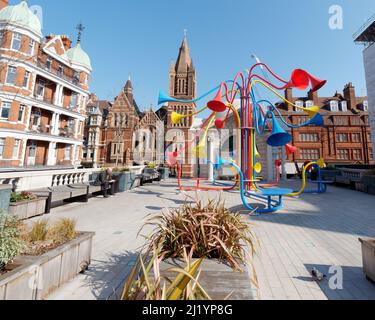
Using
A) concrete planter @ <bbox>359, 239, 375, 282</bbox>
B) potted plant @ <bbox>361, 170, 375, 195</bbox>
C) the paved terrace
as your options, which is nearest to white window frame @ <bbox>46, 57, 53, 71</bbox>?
the paved terrace

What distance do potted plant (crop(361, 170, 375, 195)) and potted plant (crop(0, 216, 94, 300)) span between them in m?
16.4

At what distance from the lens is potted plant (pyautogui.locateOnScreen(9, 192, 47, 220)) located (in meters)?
5.37

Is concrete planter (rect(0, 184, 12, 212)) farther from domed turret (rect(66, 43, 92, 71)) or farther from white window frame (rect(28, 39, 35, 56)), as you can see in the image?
domed turret (rect(66, 43, 92, 71))

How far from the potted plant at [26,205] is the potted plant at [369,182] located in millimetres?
18020

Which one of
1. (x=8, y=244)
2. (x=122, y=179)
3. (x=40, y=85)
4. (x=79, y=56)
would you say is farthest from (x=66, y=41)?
(x=8, y=244)

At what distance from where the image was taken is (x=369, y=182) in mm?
12344

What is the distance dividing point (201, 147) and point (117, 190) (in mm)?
6526

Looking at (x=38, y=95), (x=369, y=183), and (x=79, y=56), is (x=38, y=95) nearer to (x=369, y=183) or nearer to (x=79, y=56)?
(x=79, y=56)

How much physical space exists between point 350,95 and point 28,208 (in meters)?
50.1

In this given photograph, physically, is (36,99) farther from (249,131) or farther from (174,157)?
(249,131)

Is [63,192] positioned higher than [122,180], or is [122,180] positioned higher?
[122,180]

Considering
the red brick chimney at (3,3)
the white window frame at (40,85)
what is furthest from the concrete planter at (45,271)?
the red brick chimney at (3,3)

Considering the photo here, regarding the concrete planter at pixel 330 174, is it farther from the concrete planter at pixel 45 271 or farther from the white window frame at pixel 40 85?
the white window frame at pixel 40 85

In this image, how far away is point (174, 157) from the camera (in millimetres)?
12695
